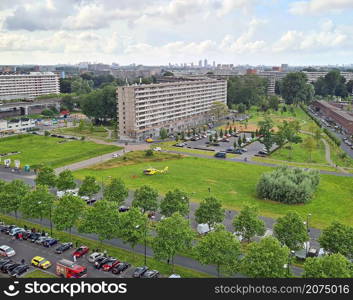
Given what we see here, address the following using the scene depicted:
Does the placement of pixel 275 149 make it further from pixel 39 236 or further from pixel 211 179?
pixel 39 236

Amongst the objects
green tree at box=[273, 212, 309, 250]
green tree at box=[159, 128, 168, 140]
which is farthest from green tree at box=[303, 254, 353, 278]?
green tree at box=[159, 128, 168, 140]

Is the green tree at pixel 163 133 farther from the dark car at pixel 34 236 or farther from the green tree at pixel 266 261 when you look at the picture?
the green tree at pixel 266 261

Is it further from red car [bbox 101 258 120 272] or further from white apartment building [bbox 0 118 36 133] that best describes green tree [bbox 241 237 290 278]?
white apartment building [bbox 0 118 36 133]

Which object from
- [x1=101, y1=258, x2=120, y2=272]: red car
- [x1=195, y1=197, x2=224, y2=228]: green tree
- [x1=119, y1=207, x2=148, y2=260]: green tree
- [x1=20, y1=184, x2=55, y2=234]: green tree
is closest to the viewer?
[x1=101, y1=258, x2=120, y2=272]: red car

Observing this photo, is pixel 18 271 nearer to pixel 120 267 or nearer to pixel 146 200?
pixel 120 267

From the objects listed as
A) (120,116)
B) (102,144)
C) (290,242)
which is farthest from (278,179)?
(120,116)
